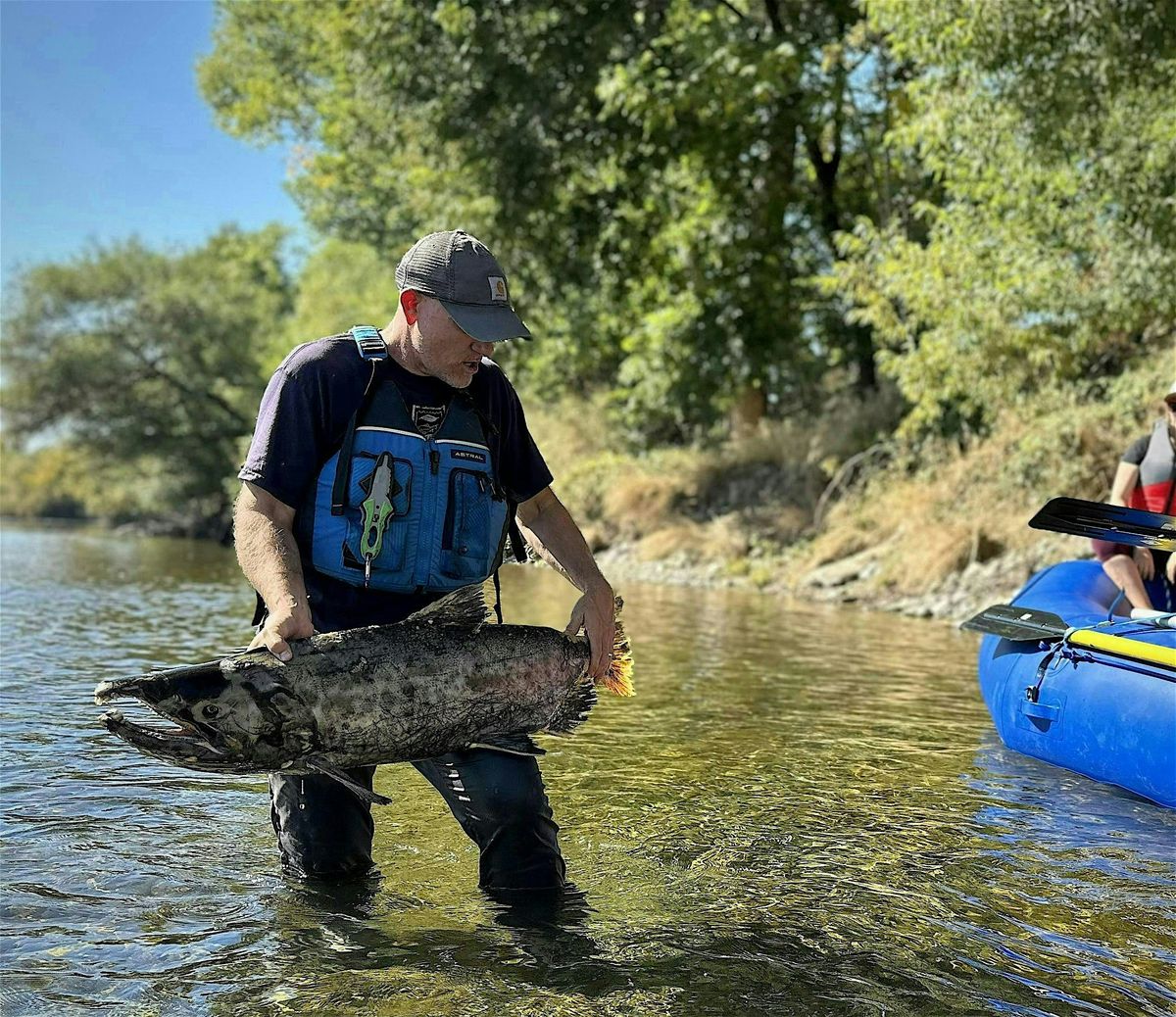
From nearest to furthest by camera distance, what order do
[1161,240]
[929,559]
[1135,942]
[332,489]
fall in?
[332,489]
[1135,942]
[1161,240]
[929,559]

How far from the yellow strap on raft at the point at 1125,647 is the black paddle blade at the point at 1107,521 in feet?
1.67

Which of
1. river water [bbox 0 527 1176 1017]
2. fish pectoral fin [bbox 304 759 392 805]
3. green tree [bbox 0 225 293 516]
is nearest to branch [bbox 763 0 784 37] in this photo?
river water [bbox 0 527 1176 1017]

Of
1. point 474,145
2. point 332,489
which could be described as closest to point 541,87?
point 474,145

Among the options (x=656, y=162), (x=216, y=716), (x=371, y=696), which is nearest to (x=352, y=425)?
(x=371, y=696)

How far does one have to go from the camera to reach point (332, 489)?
4348mm

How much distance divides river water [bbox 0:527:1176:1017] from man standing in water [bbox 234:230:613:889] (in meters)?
0.35

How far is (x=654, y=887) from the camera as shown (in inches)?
201

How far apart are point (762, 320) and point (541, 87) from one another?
525 centimetres

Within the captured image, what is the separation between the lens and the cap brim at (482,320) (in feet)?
14.0

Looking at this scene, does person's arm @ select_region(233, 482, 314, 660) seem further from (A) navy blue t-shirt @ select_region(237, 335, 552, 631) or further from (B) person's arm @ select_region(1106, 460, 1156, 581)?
(B) person's arm @ select_region(1106, 460, 1156, 581)

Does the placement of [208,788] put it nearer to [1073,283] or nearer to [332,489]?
[332,489]

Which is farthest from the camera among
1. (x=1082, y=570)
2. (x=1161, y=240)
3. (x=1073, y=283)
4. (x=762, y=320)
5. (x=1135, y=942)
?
(x=762, y=320)

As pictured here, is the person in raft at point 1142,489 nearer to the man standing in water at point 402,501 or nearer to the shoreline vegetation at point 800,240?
the man standing in water at point 402,501

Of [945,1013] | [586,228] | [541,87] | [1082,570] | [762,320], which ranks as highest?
[541,87]
